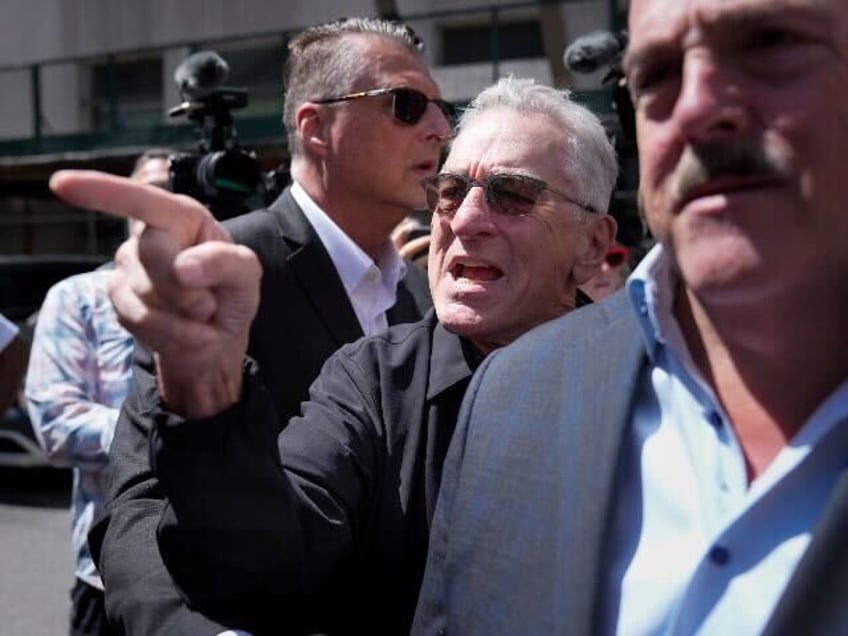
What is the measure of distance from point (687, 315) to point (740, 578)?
35 centimetres

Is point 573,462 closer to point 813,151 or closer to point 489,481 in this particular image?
point 489,481

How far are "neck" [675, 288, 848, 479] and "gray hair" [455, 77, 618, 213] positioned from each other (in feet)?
3.03

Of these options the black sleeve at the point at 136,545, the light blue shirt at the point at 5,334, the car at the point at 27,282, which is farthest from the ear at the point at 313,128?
the car at the point at 27,282

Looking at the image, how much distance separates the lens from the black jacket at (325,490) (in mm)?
1452

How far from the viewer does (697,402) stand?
143cm

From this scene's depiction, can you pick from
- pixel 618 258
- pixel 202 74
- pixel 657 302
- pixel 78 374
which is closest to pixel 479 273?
pixel 657 302

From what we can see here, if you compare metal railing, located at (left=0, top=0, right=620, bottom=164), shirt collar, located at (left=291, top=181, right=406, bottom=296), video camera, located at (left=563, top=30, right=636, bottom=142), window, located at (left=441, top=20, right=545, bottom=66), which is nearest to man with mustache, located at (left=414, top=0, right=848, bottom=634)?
shirt collar, located at (left=291, top=181, right=406, bottom=296)

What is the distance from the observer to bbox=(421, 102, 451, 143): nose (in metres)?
3.02

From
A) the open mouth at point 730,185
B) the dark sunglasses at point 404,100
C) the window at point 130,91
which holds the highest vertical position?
the open mouth at point 730,185

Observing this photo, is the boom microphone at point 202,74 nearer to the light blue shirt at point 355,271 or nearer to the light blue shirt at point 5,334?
the light blue shirt at point 5,334

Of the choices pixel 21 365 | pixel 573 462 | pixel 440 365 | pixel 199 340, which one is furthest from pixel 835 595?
pixel 21 365

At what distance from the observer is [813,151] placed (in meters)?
1.25

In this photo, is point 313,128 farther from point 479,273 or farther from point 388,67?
point 479,273

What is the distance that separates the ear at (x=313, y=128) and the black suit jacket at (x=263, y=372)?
0.53 ft
